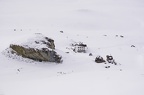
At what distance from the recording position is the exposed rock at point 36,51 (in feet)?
55.3

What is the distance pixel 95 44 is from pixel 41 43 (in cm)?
829

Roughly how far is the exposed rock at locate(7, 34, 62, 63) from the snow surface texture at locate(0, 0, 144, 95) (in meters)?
0.45

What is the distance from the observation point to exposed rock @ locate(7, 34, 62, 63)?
16.9m

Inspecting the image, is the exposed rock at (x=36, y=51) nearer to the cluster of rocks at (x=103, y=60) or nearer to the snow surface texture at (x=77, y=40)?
the snow surface texture at (x=77, y=40)

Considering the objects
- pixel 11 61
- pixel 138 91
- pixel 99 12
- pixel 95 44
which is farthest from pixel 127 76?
pixel 99 12

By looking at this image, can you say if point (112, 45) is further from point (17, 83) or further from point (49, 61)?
point (17, 83)

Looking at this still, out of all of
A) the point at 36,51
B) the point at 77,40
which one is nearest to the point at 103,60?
the point at 36,51

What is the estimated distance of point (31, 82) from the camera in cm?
1309

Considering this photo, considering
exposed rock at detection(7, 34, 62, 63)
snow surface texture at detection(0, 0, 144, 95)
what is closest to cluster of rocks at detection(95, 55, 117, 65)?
snow surface texture at detection(0, 0, 144, 95)

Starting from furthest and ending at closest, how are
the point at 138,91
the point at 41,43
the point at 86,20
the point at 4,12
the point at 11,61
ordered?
the point at 4,12
the point at 86,20
the point at 41,43
the point at 11,61
the point at 138,91

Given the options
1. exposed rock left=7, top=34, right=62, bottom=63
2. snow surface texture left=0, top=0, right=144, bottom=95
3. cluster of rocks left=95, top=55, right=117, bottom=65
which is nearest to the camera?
snow surface texture left=0, top=0, right=144, bottom=95

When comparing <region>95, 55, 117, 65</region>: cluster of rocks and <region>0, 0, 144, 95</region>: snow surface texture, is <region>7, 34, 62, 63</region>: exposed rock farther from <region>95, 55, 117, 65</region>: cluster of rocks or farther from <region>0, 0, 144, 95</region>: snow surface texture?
<region>95, 55, 117, 65</region>: cluster of rocks

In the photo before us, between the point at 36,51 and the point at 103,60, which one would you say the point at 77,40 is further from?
the point at 36,51

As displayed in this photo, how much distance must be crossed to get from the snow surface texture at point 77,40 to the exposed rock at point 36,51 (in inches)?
17.7
